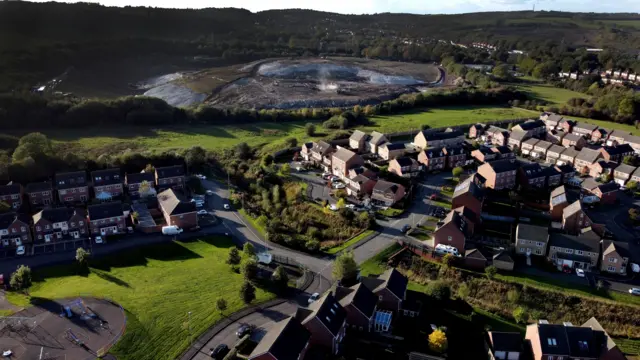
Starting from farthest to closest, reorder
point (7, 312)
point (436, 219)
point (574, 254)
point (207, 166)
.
A: point (207, 166), point (436, 219), point (574, 254), point (7, 312)

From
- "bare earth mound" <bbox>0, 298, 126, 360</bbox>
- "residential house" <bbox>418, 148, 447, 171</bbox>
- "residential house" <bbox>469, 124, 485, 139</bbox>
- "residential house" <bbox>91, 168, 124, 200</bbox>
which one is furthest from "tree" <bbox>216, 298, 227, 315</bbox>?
"residential house" <bbox>469, 124, 485, 139</bbox>

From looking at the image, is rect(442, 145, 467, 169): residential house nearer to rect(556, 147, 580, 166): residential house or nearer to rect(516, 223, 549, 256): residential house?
rect(556, 147, 580, 166): residential house

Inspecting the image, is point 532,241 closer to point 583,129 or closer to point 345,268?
point 345,268

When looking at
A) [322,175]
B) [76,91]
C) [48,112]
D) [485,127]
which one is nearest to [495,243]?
[322,175]

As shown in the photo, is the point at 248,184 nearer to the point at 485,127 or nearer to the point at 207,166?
the point at 207,166

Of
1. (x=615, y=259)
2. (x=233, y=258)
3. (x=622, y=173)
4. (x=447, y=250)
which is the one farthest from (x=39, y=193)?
(x=622, y=173)

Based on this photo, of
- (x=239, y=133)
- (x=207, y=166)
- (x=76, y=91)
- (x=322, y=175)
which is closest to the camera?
(x=322, y=175)
